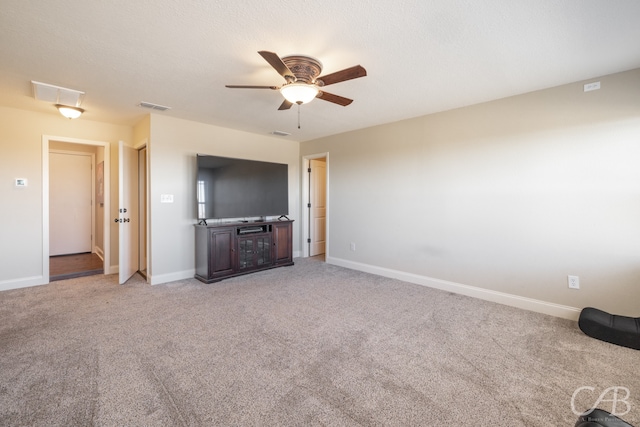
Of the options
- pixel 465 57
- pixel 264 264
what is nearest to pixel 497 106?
pixel 465 57

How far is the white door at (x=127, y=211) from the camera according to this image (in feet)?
13.1

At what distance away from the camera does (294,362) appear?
214cm

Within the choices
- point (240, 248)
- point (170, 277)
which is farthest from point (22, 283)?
point (240, 248)

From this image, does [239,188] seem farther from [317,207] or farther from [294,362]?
[294,362]

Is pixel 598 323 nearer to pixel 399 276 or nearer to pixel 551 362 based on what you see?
pixel 551 362

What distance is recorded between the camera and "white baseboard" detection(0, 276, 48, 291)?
3.76 meters

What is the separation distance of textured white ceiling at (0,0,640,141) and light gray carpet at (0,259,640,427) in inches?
96.0

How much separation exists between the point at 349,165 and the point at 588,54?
3.20 metres

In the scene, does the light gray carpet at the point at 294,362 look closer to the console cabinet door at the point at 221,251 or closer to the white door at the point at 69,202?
the console cabinet door at the point at 221,251

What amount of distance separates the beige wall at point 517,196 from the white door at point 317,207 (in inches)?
59.3

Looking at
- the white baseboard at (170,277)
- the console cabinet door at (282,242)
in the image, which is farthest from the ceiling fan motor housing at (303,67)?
the white baseboard at (170,277)

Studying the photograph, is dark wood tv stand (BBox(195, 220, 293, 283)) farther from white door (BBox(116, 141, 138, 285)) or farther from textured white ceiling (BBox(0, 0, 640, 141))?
textured white ceiling (BBox(0, 0, 640, 141))

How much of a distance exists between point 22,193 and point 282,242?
3.74 m

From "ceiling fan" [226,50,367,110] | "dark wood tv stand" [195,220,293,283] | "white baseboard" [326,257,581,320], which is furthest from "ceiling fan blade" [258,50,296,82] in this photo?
"white baseboard" [326,257,581,320]
